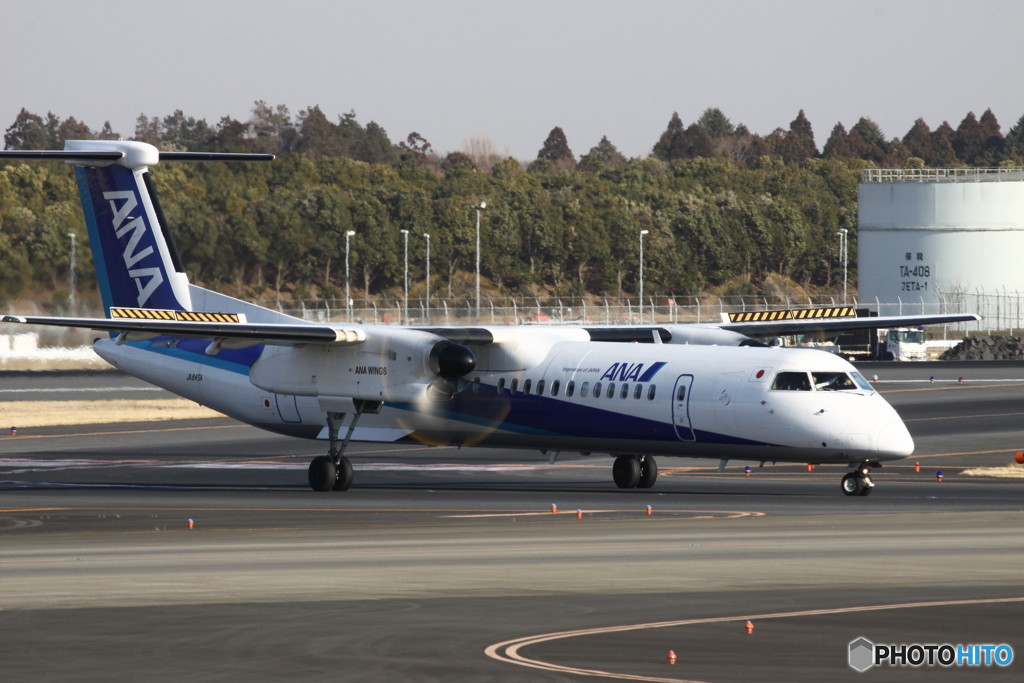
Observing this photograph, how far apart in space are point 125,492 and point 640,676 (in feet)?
64.5

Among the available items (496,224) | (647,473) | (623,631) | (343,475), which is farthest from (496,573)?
(496,224)

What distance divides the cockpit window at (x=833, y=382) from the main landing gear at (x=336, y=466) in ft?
29.2

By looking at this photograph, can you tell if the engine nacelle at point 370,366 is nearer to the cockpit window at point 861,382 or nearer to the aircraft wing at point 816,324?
the aircraft wing at point 816,324

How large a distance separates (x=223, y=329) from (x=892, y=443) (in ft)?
39.6

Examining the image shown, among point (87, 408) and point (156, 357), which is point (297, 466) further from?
point (87, 408)

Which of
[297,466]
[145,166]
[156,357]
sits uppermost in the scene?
[145,166]

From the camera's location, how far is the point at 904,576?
1694cm

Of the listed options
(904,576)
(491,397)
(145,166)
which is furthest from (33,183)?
(904,576)

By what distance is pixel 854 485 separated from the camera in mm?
26438

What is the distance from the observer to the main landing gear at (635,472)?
2927cm

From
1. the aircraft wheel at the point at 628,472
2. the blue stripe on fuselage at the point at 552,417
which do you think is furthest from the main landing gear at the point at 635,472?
the blue stripe on fuselage at the point at 552,417

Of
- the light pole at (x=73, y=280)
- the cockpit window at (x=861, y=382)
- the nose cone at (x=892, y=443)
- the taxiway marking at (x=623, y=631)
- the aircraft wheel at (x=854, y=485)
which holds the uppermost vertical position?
the light pole at (x=73, y=280)

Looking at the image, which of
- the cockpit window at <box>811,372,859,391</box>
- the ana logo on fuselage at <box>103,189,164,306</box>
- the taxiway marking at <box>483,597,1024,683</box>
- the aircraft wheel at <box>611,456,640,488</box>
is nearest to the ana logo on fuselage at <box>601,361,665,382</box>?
the aircraft wheel at <box>611,456,640,488</box>

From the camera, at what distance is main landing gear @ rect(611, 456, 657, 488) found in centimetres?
2927
